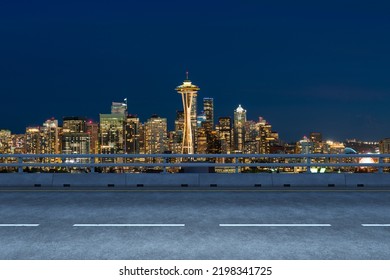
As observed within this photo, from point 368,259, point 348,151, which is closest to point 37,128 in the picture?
point 348,151

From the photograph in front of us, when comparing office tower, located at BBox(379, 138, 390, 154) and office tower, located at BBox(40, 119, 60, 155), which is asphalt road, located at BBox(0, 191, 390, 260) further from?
office tower, located at BBox(40, 119, 60, 155)

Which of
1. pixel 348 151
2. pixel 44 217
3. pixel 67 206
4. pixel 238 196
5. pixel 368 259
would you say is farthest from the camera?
pixel 348 151

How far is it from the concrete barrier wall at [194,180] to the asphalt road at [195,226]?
2.78m

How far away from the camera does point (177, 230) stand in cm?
902

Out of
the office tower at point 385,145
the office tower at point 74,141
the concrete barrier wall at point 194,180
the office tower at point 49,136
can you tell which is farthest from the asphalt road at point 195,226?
the office tower at point 74,141

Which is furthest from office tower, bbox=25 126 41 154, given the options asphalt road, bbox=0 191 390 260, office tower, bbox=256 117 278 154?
asphalt road, bbox=0 191 390 260

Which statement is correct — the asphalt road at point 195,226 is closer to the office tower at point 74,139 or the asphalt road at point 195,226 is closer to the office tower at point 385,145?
the office tower at point 385,145

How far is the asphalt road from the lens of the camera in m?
7.31

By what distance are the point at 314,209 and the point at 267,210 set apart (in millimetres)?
1214

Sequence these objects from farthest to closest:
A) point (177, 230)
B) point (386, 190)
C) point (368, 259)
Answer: point (386, 190)
point (177, 230)
point (368, 259)

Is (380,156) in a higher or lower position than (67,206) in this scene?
higher

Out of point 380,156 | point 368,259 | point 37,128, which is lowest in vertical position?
point 368,259

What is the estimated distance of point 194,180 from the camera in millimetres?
17734

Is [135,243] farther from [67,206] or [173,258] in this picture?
[67,206]
